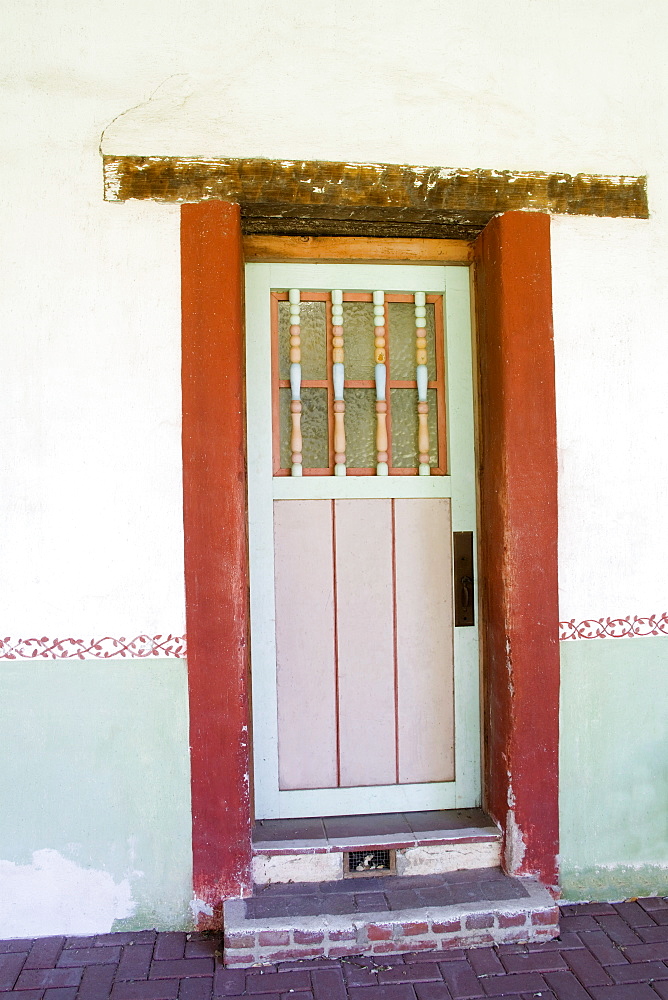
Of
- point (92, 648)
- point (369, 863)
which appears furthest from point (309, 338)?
point (369, 863)

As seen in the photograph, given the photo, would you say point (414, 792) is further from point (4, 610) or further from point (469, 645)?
point (4, 610)

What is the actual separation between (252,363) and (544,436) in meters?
1.19

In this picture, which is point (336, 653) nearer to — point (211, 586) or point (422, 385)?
point (211, 586)

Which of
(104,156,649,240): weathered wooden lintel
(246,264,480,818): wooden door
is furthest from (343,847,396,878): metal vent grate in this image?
(104,156,649,240): weathered wooden lintel

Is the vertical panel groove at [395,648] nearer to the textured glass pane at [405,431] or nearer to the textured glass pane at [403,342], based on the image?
the textured glass pane at [405,431]

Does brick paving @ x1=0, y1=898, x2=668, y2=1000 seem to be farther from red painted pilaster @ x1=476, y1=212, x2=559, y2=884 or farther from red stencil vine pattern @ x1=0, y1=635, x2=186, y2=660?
red stencil vine pattern @ x1=0, y1=635, x2=186, y2=660

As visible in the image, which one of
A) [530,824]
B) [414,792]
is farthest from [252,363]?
[530,824]

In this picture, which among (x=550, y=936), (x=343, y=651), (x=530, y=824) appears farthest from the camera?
(x=343, y=651)

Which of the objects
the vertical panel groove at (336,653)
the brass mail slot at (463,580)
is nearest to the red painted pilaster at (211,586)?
the vertical panel groove at (336,653)

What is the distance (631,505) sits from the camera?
2.80m

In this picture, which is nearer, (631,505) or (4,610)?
(4,610)

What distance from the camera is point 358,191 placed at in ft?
8.63

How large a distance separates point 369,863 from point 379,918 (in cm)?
28

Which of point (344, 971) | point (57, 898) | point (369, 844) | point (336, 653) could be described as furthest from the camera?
point (336, 653)
